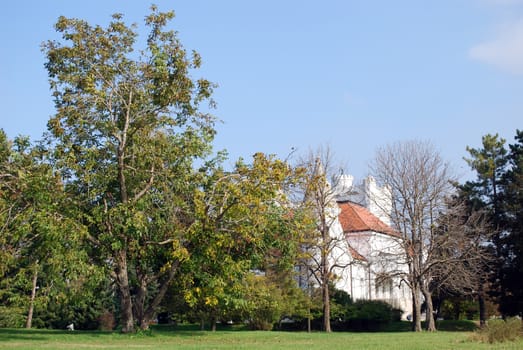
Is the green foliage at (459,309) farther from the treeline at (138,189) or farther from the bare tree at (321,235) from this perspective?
the treeline at (138,189)

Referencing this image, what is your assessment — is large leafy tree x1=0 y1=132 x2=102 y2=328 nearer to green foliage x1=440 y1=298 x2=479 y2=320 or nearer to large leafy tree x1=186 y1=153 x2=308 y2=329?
large leafy tree x1=186 y1=153 x2=308 y2=329

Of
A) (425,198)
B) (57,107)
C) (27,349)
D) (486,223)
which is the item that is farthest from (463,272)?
(27,349)

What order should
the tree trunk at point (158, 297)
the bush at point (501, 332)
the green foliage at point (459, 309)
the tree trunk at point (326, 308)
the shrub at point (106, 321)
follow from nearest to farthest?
the bush at point (501, 332) → the tree trunk at point (158, 297) → the tree trunk at point (326, 308) → the shrub at point (106, 321) → the green foliage at point (459, 309)

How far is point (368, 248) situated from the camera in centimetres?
4869

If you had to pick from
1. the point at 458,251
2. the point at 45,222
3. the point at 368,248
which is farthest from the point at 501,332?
the point at 368,248

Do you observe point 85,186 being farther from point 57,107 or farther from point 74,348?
point 74,348

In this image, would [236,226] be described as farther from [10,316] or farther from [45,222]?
[10,316]

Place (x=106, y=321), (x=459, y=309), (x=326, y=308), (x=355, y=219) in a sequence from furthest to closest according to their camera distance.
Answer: (x=355, y=219), (x=459, y=309), (x=106, y=321), (x=326, y=308)

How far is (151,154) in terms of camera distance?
26.7 m

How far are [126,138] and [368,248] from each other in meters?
27.0

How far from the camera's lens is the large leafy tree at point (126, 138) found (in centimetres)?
2645

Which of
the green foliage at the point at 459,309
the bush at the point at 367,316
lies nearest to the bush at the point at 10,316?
the bush at the point at 367,316

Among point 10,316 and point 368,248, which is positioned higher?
point 368,248

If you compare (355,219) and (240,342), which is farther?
(355,219)
